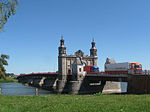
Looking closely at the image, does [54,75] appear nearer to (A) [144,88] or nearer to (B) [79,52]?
(B) [79,52]

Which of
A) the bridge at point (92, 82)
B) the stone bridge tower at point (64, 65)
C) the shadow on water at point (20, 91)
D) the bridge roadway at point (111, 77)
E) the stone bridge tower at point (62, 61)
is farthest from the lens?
the stone bridge tower at point (62, 61)

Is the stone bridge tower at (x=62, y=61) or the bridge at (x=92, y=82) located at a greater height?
the stone bridge tower at (x=62, y=61)

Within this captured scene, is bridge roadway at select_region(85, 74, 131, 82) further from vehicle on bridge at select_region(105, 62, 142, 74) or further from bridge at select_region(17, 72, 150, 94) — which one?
vehicle on bridge at select_region(105, 62, 142, 74)

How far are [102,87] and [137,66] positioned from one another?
2005 centimetres

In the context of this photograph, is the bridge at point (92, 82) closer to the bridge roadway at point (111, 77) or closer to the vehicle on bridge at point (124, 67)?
the bridge roadway at point (111, 77)

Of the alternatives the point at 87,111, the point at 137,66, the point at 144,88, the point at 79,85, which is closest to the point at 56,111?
the point at 87,111

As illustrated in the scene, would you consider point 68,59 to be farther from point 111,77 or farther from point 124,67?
point 124,67

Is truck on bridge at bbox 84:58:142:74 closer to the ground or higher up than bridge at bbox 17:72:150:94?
higher up

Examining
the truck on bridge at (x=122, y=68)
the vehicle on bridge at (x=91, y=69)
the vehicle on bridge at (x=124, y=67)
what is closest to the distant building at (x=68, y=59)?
the vehicle on bridge at (x=91, y=69)

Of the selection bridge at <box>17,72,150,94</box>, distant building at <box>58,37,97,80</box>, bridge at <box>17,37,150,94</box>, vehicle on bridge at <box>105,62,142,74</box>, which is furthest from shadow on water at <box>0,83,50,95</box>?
vehicle on bridge at <box>105,62,142,74</box>

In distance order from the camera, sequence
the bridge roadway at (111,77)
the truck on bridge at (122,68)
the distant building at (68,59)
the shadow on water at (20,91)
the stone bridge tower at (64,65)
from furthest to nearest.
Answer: the distant building at (68,59) < the stone bridge tower at (64,65) < the shadow on water at (20,91) < the truck on bridge at (122,68) < the bridge roadway at (111,77)

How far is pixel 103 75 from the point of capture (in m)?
51.1

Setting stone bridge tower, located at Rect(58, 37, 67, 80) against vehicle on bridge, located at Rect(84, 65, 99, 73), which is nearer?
vehicle on bridge, located at Rect(84, 65, 99, 73)

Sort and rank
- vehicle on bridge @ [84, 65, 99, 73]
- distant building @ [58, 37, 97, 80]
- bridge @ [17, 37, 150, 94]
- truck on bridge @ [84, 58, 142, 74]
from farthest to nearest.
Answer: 1. distant building @ [58, 37, 97, 80]
2. vehicle on bridge @ [84, 65, 99, 73]
3. bridge @ [17, 37, 150, 94]
4. truck on bridge @ [84, 58, 142, 74]
